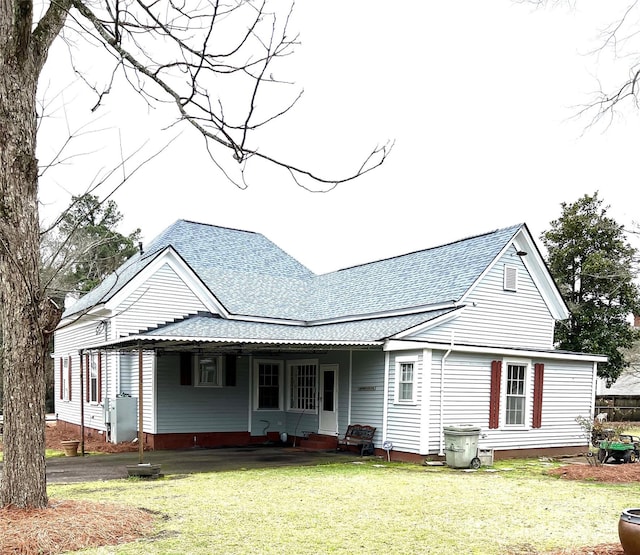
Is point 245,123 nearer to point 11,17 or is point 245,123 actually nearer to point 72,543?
point 11,17

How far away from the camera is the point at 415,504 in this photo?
9.35 meters

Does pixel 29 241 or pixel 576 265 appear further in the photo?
pixel 576 265

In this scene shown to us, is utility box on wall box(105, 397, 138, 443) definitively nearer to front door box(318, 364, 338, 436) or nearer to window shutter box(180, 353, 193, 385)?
window shutter box(180, 353, 193, 385)

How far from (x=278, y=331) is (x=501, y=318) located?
19.6 feet

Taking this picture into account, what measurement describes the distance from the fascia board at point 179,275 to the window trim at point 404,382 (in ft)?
19.2

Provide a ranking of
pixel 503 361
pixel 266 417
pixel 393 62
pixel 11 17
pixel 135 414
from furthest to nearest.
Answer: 1. pixel 266 417
2. pixel 135 414
3. pixel 503 361
4. pixel 11 17
5. pixel 393 62

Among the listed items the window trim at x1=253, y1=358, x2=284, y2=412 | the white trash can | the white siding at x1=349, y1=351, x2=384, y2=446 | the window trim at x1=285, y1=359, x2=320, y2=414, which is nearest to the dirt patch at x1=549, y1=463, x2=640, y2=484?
the white trash can

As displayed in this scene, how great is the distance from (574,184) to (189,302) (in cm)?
1642

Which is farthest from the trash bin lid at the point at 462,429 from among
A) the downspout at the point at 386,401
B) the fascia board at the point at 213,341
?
the fascia board at the point at 213,341

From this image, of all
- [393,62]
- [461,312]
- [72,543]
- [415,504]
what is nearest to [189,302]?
[461,312]

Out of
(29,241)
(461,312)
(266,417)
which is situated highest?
(29,241)

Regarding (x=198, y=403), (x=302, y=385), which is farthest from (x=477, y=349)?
(x=198, y=403)

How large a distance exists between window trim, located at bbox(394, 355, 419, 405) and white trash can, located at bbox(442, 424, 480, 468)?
1068 millimetres

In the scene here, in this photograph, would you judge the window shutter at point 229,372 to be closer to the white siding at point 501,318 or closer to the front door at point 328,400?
the front door at point 328,400
